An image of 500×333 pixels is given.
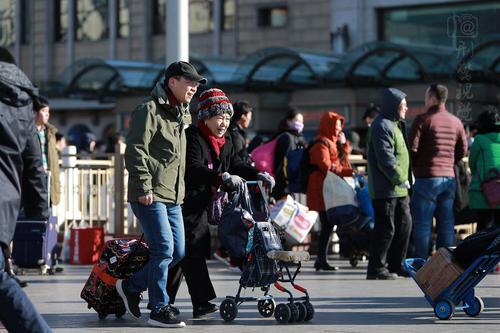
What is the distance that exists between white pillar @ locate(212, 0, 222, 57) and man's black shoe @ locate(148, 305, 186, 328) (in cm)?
3582

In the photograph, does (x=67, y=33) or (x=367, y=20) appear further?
(x=67, y=33)

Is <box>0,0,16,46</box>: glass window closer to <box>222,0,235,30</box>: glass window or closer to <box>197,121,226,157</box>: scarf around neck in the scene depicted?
<box>222,0,235,30</box>: glass window

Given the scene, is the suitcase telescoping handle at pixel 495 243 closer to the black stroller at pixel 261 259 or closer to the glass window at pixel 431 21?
the black stroller at pixel 261 259

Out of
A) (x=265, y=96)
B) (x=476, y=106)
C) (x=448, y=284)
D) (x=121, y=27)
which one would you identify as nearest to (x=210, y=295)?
(x=448, y=284)

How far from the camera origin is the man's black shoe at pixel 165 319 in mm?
9375

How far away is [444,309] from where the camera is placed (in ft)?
31.8

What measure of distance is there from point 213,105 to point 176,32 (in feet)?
16.9

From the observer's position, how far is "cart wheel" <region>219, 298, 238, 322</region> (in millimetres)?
9656

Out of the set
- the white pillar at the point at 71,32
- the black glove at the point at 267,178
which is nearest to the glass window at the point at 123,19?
the white pillar at the point at 71,32

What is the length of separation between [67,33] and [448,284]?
4239 centimetres

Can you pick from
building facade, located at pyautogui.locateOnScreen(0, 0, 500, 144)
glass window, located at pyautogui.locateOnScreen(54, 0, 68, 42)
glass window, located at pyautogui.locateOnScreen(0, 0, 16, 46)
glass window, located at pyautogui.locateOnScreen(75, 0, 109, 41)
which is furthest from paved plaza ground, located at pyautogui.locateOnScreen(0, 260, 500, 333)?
glass window, located at pyautogui.locateOnScreen(0, 0, 16, 46)

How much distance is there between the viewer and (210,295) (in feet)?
32.7

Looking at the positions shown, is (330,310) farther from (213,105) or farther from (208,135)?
(213,105)

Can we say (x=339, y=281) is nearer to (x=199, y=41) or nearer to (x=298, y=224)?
(x=298, y=224)
